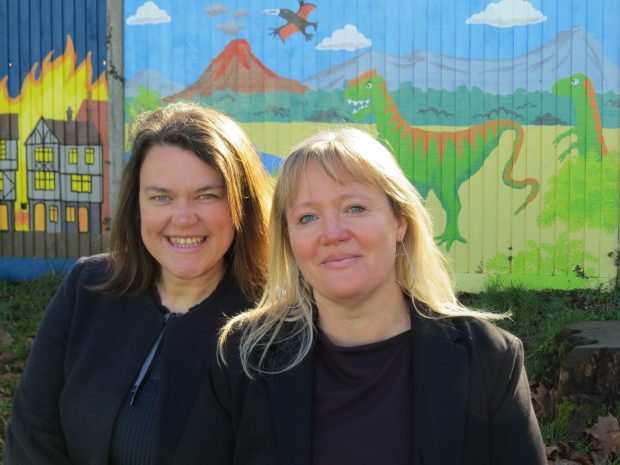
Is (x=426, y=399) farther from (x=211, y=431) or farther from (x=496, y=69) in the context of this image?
(x=496, y=69)

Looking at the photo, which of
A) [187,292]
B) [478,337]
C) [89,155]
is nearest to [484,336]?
[478,337]

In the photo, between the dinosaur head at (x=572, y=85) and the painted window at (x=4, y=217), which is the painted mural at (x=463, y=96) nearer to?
the dinosaur head at (x=572, y=85)

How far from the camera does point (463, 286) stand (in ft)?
22.6

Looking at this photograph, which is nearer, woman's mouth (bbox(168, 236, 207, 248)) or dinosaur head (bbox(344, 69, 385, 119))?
woman's mouth (bbox(168, 236, 207, 248))

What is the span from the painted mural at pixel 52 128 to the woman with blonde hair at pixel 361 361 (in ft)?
18.0

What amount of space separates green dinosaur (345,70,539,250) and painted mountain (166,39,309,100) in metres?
0.58

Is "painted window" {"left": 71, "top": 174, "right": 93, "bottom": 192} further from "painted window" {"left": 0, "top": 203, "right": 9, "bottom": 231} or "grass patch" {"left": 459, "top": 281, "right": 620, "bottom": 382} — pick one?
"grass patch" {"left": 459, "top": 281, "right": 620, "bottom": 382}

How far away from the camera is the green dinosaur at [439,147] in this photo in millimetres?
6742

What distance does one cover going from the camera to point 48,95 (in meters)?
7.51

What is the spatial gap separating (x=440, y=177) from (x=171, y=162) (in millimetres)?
4581

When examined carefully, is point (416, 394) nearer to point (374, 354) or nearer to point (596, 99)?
point (374, 354)

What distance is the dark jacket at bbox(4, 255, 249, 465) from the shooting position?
255 cm

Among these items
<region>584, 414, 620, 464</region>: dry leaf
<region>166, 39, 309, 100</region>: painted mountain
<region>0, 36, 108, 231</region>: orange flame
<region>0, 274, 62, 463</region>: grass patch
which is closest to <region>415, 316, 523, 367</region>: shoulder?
<region>584, 414, 620, 464</region>: dry leaf

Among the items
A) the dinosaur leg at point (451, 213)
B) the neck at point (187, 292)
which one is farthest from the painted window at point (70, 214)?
the neck at point (187, 292)
